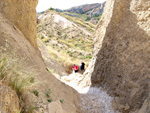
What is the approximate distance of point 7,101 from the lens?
7.23ft

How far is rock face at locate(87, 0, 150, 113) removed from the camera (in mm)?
5309

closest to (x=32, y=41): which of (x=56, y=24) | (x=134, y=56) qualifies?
(x=134, y=56)

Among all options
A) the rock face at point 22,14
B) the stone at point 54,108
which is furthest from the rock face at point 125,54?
the rock face at point 22,14

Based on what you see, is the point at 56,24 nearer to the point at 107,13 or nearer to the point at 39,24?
the point at 39,24

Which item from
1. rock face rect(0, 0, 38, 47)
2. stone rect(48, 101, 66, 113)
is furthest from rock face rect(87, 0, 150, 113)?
rock face rect(0, 0, 38, 47)

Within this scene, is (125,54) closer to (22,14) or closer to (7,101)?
(22,14)

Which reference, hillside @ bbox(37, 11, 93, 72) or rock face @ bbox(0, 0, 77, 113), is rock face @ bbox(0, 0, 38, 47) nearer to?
rock face @ bbox(0, 0, 77, 113)

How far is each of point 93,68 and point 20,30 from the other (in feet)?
14.4

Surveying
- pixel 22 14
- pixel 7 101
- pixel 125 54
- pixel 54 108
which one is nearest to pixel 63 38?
pixel 22 14

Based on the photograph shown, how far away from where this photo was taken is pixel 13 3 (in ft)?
18.7

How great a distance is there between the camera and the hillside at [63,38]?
24.0 m

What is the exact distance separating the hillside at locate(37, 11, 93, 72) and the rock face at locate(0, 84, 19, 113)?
17816 millimetres

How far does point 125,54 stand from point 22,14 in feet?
14.8

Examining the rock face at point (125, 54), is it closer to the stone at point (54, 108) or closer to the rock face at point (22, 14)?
the stone at point (54, 108)
